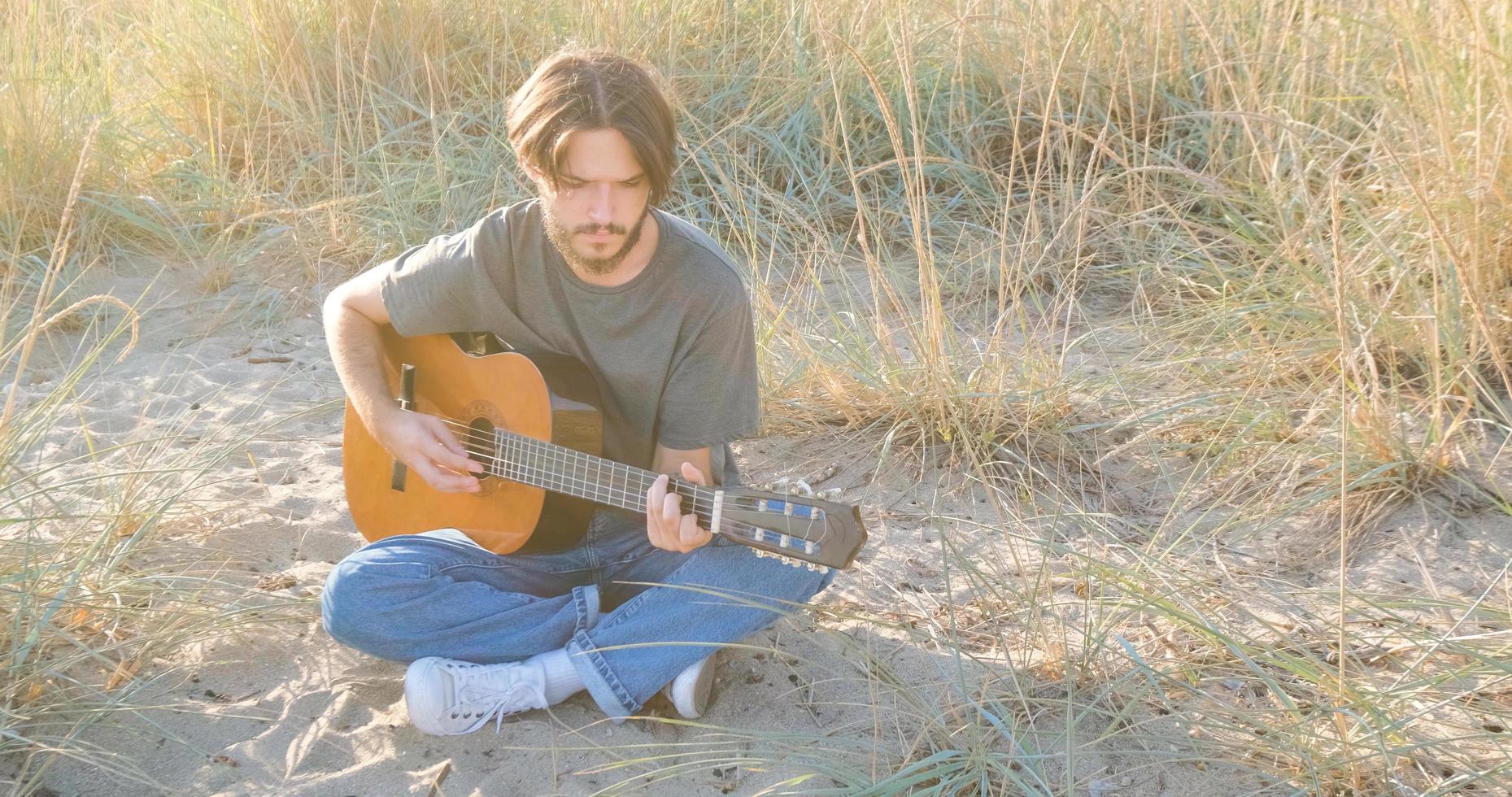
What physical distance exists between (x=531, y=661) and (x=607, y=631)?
0.49 ft

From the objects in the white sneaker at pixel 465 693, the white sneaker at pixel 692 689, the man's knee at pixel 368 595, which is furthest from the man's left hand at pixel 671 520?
the man's knee at pixel 368 595

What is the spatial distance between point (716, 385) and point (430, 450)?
1.99 feet

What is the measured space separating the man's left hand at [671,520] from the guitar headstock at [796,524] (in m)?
0.05

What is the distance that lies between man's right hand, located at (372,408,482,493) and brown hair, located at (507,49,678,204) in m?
0.59

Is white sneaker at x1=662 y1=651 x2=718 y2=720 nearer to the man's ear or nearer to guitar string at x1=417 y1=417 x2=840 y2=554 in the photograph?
guitar string at x1=417 y1=417 x2=840 y2=554

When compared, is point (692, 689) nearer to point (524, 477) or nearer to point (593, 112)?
point (524, 477)

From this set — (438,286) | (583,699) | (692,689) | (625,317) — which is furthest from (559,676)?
(438,286)

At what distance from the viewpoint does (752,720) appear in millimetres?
2209

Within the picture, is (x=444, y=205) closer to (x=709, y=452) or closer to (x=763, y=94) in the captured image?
(x=763, y=94)

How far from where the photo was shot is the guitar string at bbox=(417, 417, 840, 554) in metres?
2.05

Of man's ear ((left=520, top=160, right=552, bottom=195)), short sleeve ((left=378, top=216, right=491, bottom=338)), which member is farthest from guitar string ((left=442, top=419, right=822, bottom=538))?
man's ear ((left=520, top=160, right=552, bottom=195))

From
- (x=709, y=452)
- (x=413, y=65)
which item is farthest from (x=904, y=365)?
(x=413, y=65)

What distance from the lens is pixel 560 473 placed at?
2225mm

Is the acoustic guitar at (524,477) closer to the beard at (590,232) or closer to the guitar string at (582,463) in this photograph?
the guitar string at (582,463)
